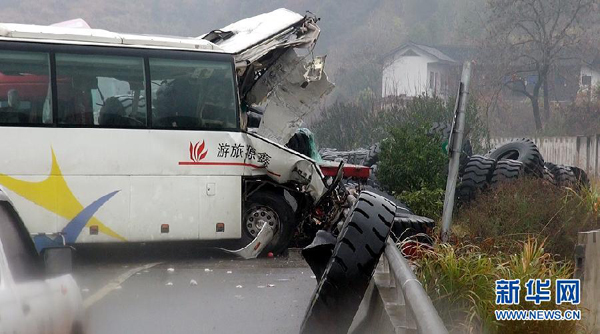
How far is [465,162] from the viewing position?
2231 cm

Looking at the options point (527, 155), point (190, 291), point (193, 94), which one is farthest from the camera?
point (527, 155)

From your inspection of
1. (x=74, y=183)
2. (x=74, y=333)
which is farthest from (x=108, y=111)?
(x=74, y=333)

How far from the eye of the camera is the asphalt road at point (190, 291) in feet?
37.4

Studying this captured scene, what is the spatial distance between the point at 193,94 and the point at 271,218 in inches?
93.0

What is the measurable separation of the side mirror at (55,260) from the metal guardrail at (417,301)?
213 cm

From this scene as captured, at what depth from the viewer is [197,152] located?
16922mm

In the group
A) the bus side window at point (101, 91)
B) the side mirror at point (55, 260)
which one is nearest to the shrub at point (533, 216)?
the bus side window at point (101, 91)

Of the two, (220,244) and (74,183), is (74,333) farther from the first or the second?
(220,244)

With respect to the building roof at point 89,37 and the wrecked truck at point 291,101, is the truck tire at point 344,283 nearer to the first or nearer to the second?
the wrecked truck at point 291,101

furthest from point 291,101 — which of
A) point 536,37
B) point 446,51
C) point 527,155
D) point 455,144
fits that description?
point 446,51

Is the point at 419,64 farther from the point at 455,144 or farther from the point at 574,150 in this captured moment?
the point at 455,144

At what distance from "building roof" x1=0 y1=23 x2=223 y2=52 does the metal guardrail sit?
29.6ft

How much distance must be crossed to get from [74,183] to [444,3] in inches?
3636

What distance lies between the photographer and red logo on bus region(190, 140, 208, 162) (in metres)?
16.9
